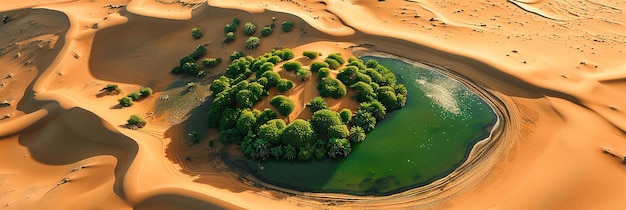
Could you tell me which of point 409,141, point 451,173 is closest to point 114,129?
point 409,141

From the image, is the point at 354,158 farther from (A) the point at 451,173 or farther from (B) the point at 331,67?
(B) the point at 331,67

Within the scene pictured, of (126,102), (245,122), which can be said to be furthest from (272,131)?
(126,102)

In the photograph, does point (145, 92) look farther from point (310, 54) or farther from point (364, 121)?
point (364, 121)

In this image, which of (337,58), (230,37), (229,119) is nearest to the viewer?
(229,119)

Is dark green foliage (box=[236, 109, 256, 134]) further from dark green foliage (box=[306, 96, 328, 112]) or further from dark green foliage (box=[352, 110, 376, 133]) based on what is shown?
dark green foliage (box=[352, 110, 376, 133])

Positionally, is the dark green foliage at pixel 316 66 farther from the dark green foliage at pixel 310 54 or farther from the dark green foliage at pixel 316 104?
the dark green foliage at pixel 316 104

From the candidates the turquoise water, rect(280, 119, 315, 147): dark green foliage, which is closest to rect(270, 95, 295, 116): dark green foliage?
rect(280, 119, 315, 147): dark green foliage

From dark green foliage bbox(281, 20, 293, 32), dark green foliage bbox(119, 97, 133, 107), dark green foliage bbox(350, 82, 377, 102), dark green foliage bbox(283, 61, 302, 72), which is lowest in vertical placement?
dark green foliage bbox(119, 97, 133, 107)
